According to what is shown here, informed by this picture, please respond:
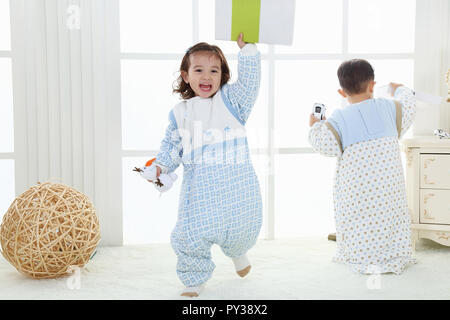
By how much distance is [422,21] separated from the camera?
8.95ft

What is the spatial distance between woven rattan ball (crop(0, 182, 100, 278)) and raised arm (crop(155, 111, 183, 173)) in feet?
1.41

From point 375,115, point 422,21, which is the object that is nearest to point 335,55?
point 422,21

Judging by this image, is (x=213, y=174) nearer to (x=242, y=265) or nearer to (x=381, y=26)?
(x=242, y=265)

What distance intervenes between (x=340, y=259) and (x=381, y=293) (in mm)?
399

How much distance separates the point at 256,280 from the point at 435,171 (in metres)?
1.01

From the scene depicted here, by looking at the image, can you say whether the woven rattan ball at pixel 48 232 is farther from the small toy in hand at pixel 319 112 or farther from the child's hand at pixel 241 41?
the small toy in hand at pixel 319 112

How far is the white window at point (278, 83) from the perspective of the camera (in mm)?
2709

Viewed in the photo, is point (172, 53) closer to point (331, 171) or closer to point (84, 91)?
point (84, 91)

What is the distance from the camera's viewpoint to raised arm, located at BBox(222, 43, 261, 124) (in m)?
1.92

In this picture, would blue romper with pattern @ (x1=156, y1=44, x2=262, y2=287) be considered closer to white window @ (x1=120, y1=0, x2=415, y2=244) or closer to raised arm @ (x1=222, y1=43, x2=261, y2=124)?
raised arm @ (x1=222, y1=43, x2=261, y2=124)

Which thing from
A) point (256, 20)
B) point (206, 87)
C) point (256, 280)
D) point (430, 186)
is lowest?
point (256, 280)

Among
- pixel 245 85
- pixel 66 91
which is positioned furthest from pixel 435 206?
pixel 66 91

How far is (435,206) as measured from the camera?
7.96ft
